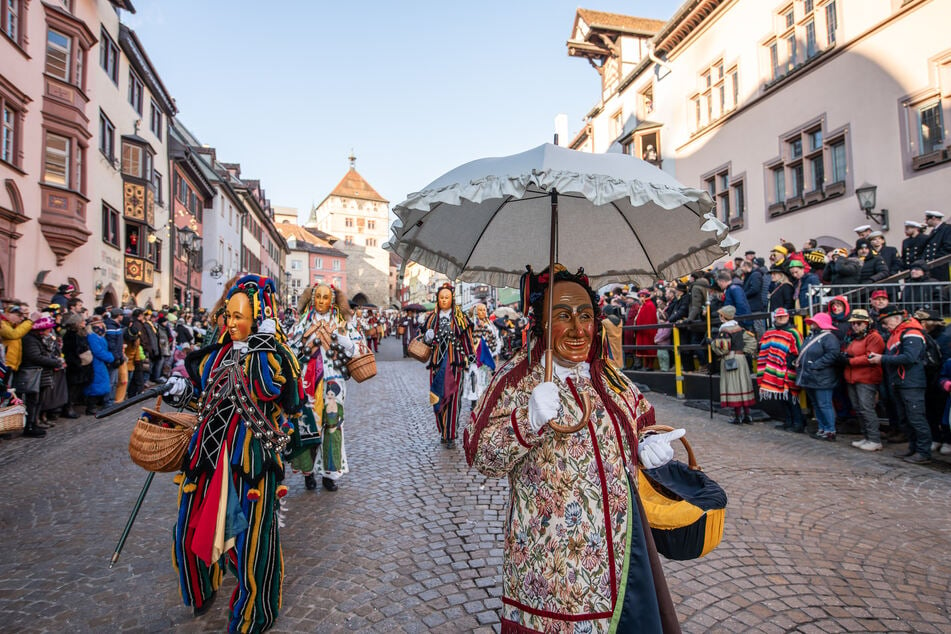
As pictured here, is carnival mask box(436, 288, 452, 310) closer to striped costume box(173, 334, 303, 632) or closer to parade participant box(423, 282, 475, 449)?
parade participant box(423, 282, 475, 449)

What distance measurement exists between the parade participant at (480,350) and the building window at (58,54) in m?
16.8

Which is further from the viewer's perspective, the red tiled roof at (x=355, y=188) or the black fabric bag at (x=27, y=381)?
the red tiled roof at (x=355, y=188)

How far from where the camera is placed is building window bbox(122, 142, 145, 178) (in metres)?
22.1

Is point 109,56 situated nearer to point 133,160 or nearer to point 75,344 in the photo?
point 133,160

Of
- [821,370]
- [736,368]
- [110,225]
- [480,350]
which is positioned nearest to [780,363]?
[821,370]

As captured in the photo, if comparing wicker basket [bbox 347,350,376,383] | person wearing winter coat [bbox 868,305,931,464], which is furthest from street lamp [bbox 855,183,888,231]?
wicker basket [bbox 347,350,376,383]

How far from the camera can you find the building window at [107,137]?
19.9m

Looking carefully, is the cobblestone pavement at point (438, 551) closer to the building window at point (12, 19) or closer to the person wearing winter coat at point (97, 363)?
the person wearing winter coat at point (97, 363)

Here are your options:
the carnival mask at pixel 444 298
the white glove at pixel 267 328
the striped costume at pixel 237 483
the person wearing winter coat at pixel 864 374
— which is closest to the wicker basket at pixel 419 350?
the carnival mask at pixel 444 298

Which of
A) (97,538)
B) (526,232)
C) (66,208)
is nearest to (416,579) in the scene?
(526,232)

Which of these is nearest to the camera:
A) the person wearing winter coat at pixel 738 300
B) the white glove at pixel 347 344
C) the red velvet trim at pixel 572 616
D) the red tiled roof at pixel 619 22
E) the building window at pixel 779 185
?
the red velvet trim at pixel 572 616

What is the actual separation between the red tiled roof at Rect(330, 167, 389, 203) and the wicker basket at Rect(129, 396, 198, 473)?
335 feet

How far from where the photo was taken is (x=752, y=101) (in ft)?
60.7

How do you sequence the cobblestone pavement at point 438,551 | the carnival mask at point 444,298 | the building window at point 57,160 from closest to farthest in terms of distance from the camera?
the cobblestone pavement at point 438,551
the carnival mask at point 444,298
the building window at point 57,160
